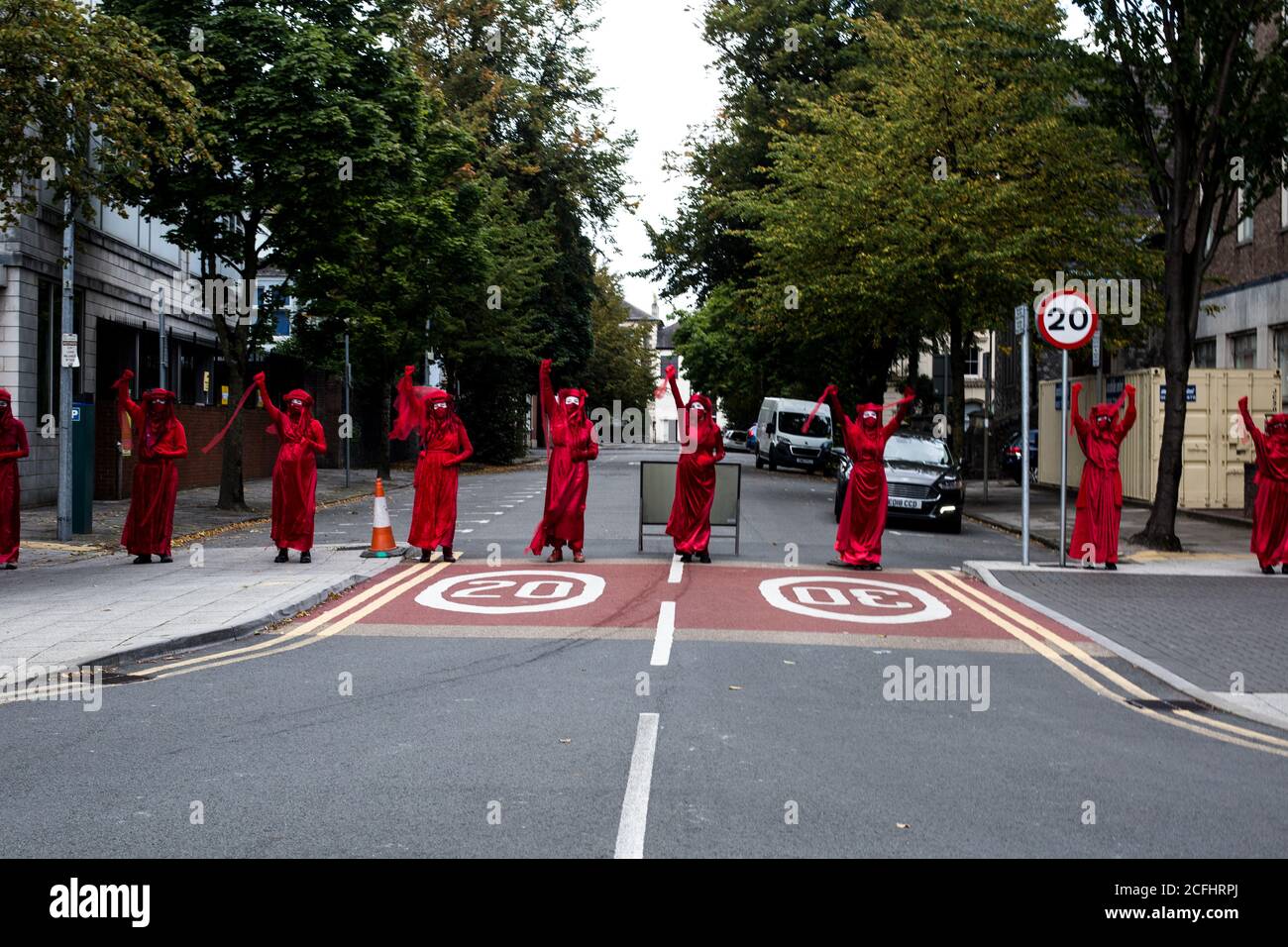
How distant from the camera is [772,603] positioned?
12070mm

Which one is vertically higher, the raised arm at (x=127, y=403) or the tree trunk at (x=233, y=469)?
the raised arm at (x=127, y=403)

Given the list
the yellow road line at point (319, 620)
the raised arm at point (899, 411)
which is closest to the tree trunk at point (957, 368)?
the raised arm at point (899, 411)

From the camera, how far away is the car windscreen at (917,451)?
2200 centimetres

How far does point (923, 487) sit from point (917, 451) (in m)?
1.27

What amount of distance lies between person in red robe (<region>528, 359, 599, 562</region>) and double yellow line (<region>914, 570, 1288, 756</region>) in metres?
4.00

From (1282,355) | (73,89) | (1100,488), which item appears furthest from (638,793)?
(1282,355)

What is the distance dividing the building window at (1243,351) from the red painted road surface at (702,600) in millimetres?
18450

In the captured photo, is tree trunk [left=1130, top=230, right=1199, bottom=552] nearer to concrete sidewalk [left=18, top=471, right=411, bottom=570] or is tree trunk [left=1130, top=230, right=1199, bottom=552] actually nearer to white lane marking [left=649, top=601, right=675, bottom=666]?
white lane marking [left=649, top=601, right=675, bottom=666]

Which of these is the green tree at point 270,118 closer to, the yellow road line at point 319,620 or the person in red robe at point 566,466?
the person in red robe at point 566,466

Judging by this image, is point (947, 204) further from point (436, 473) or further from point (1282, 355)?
point (436, 473)

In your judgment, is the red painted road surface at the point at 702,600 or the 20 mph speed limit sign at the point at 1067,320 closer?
the red painted road surface at the point at 702,600

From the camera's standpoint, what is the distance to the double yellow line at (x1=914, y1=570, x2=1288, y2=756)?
280 inches

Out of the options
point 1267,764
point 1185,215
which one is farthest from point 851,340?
point 1267,764

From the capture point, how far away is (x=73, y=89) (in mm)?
13672
